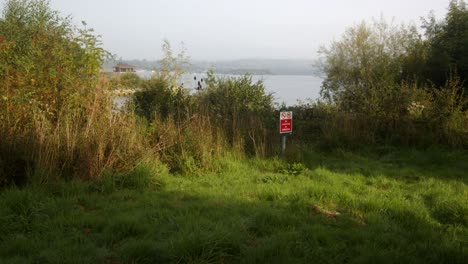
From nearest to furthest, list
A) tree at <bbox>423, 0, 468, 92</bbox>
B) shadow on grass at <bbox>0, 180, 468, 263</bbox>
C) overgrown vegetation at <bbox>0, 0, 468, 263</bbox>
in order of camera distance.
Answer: shadow on grass at <bbox>0, 180, 468, 263</bbox> < overgrown vegetation at <bbox>0, 0, 468, 263</bbox> < tree at <bbox>423, 0, 468, 92</bbox>

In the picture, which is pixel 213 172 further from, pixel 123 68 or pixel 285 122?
pixel 123 68

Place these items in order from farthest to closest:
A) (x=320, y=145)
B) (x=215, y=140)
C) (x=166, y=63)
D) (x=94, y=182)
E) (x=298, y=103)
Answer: (x=298, y=103) < (x=166, y=63) < (x=320, y=145) < (x=215, y=140) < (x=94, y=182)

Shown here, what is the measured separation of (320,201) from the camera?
5250mm

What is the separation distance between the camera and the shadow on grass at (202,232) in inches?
140

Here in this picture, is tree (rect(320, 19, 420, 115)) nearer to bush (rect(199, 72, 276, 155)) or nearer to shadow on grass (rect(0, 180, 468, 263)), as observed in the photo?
bush (rect(199, 72, 276, 155))

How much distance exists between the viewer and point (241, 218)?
445cm

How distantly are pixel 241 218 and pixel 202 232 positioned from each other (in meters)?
0.71

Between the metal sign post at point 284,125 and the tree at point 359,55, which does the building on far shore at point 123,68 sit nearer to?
the metal sign post at point 284,125

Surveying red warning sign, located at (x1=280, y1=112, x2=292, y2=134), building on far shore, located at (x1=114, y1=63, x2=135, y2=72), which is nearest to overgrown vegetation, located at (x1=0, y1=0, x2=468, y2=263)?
building on far shore, located at (x1=114, y1=63, x2=135, y2=72)

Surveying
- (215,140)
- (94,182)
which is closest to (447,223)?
(215,140)

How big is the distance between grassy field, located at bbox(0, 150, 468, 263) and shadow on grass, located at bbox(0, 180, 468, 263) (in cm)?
1

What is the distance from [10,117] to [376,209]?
5.55 meters

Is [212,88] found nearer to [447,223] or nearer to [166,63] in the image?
[166,63]

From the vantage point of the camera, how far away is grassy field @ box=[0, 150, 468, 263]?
359 cm
